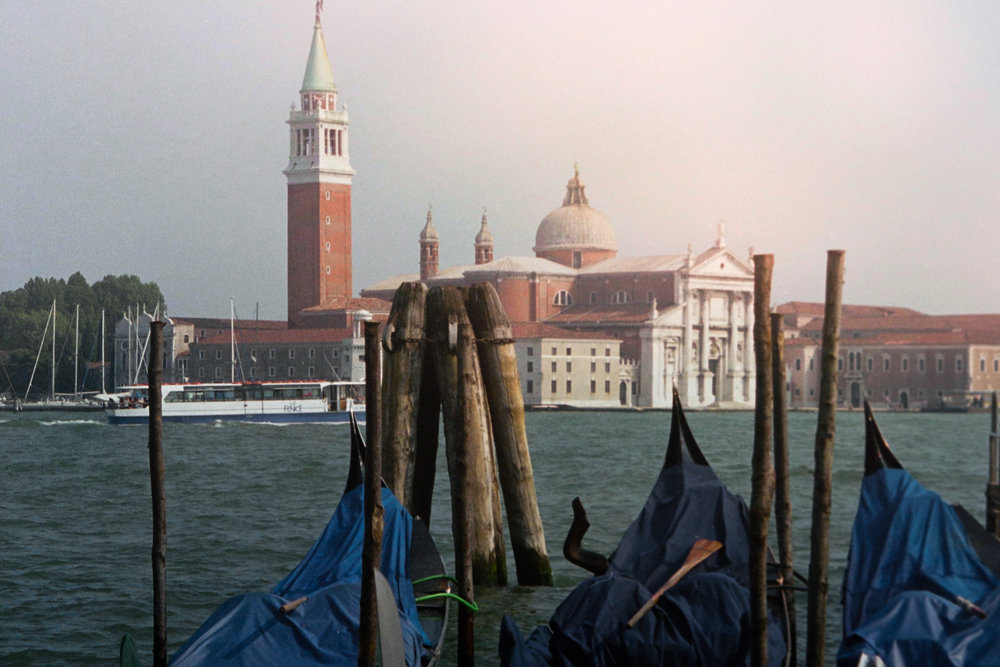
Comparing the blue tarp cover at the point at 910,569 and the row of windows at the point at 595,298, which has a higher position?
the row of windows at the point at 595,298

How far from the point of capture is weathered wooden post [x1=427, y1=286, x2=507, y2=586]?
5762 mm

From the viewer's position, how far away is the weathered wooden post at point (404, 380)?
5.75m

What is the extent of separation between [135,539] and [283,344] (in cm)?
3287

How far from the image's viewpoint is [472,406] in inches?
227

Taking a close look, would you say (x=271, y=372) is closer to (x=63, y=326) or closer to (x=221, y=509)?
(x=63, y=326)

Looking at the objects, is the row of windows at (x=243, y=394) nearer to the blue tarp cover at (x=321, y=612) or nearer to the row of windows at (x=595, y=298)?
the row of windows at (x=595, y=298)

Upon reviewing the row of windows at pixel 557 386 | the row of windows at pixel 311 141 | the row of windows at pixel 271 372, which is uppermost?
the row of windows at pixel 311 141

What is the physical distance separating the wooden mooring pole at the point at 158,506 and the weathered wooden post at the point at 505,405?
1604mm

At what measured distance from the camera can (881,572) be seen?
407 cm

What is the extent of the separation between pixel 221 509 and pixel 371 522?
7977mm

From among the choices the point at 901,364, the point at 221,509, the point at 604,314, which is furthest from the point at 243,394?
the point at 901,364

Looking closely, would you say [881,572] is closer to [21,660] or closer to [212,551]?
[21,660]

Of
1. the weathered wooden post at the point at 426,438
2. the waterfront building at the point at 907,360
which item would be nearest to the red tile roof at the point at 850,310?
the waterfront building at the point at 907,360

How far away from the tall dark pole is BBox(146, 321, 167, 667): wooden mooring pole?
681 mm
